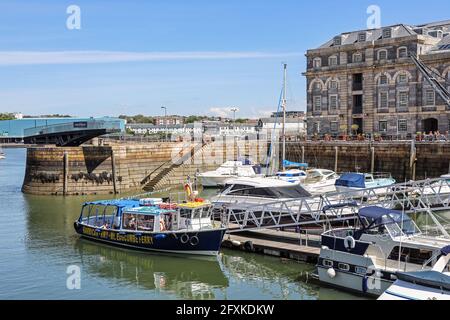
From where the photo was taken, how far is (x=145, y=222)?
28844mm

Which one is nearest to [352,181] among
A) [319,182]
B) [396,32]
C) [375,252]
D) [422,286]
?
[319,182]

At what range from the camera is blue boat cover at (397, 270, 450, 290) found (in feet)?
58.2

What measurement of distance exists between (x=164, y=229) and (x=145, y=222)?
3.67 ft

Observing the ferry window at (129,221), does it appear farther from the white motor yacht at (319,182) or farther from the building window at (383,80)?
the building window at (383,80)

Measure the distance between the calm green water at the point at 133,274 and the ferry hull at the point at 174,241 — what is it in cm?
39

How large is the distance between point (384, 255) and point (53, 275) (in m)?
13.6

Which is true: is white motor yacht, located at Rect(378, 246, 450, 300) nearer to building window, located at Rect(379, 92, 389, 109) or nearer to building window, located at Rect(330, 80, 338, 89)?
building window, located at Rect(379, 92, 389, 109)

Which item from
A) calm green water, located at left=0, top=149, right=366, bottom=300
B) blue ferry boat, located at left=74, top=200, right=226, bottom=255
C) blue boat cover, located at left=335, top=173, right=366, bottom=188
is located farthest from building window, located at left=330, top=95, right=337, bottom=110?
calm green water, located at left=0, top=149, right=366, bottom=300

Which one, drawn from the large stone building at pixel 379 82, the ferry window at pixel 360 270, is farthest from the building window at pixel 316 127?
the ferry window at pixel 360 270

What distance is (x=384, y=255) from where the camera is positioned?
69.4ft

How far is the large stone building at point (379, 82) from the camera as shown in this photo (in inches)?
2360

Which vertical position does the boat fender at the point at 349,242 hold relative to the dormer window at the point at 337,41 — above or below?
below

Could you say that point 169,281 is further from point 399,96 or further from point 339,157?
point 399,96
